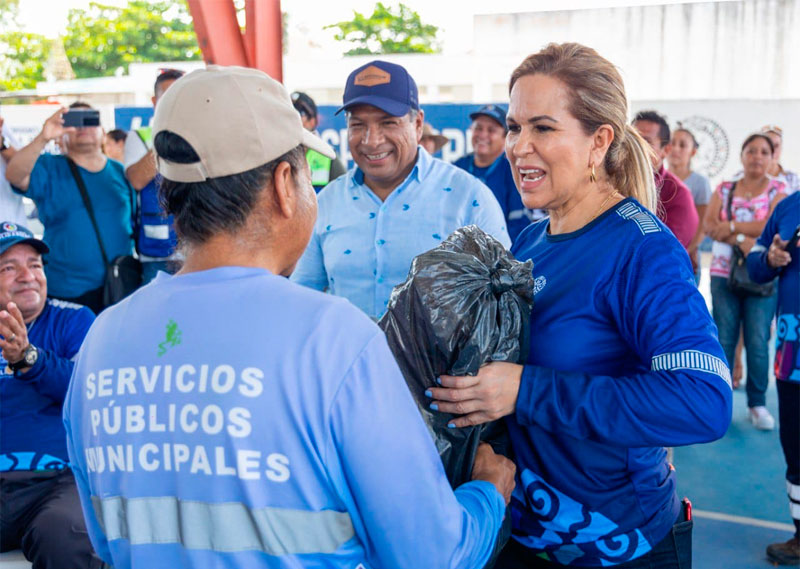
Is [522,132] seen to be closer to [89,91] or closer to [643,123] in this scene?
[643,123]

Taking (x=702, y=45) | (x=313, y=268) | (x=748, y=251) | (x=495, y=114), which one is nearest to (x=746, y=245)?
(x=748, y=251)

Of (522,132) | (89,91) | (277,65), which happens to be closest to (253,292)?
(522,132)

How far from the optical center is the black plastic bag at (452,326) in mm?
1463

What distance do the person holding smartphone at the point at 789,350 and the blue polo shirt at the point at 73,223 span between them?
399cm

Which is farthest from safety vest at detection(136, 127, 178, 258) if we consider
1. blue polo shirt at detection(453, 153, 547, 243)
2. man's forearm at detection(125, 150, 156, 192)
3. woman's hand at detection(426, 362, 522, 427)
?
woman's hand at detection(426, 362, 522, 427)

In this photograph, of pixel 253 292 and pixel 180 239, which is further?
pixel 180 239

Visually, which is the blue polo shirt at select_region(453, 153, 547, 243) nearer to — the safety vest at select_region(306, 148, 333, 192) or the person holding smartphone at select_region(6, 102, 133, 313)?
the safety vest at select_region(306, 148, 333, 192)

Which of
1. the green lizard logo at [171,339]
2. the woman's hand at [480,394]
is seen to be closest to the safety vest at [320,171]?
the woman's hand at [480,394]

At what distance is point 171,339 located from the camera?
1.12 m

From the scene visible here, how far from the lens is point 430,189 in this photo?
2.88 metres

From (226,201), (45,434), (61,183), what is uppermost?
(226,201)

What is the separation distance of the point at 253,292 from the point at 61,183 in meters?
4.42

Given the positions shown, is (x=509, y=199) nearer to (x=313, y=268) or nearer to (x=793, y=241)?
(x=793, y=241)

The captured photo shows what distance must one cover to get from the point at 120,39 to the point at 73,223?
3686cm
